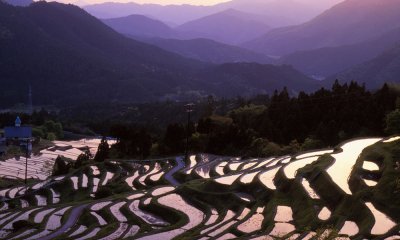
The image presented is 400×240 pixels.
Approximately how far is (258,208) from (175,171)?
20783mm

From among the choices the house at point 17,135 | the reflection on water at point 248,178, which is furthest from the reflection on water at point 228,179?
the house at point 17,135

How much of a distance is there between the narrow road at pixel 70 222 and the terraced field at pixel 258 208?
0.18ft

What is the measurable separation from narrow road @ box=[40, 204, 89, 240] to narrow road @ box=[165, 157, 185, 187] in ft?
29.6

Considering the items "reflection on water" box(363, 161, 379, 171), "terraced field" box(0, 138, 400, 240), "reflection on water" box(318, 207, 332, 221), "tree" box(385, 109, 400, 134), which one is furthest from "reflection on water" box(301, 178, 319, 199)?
"tree" box(385, 109, 400, 134)

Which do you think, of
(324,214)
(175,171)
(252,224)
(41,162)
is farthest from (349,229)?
(41,162)

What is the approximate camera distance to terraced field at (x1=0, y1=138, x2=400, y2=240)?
2453cm

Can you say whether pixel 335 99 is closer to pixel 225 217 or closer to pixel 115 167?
pixel 115 167

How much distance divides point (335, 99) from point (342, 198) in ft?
148

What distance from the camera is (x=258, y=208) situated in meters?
30.1

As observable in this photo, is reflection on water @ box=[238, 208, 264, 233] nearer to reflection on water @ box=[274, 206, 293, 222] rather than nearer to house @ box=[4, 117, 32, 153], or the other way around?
reflection on water @ box=[274, 206, 293, 222]

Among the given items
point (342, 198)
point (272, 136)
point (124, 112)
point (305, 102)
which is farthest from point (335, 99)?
point (124, 112)

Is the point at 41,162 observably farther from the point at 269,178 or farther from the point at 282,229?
the point at 282,229

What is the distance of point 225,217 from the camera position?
95.7 feet

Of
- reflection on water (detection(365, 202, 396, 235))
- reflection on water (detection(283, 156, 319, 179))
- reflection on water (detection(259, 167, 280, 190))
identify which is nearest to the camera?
reflection on water (detection(365, 202, 396, 235))
